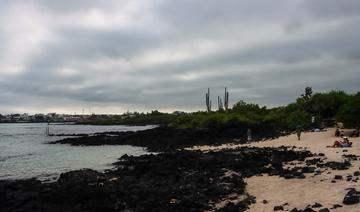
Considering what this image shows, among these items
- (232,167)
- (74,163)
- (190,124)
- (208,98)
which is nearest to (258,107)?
(190,124)

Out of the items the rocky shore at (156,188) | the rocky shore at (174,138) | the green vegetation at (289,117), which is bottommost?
the rocky shore at (156,188)

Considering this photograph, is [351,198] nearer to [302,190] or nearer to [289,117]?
[302,190]

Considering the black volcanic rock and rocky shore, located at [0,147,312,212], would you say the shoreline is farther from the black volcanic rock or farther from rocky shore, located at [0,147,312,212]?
the black volcanic rock

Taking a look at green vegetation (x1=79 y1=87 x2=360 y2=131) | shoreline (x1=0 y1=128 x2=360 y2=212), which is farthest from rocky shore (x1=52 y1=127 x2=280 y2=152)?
shoreline (x1=0 y1=128 x2=360 y2=212)

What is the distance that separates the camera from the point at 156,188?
2366 centimetres

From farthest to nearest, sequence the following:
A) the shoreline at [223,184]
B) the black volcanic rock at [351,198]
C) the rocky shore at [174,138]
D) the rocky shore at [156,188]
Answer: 1. the rocky shore at [174,138]
2. the rocky shore at [156,188]
3. the shoreline at [223,184]
4. the black volcanic rock at [351,198]

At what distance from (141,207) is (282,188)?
5.99 m

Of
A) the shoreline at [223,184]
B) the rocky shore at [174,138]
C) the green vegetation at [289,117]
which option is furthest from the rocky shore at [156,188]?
the green vegetation at [289,117]

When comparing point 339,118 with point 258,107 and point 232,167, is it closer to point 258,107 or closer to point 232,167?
point 232,167

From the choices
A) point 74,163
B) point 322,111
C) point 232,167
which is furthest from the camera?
point 322,111

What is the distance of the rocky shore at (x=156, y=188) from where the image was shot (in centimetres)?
1981

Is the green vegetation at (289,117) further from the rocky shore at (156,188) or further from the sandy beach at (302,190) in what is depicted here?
the sandy beach at (302,190)

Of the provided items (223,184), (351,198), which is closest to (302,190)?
(351,198)

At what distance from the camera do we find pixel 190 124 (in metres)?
79.7
